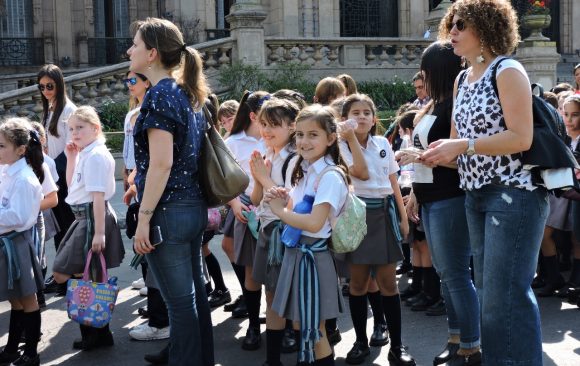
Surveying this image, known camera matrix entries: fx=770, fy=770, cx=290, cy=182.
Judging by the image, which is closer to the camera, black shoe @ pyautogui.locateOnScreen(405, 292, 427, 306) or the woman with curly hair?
the woman with curly hair

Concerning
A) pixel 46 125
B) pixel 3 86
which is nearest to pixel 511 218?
pixel 46 125

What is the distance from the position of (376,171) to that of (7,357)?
2942mm

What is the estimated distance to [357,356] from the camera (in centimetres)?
530

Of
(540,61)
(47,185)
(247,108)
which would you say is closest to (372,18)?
(540,61)

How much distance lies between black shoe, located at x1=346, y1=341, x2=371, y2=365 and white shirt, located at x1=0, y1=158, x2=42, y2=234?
2446 mm

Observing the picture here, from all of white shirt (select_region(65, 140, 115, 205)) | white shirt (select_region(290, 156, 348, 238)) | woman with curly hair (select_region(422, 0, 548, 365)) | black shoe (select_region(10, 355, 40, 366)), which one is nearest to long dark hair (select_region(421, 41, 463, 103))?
woman with curly hair (select_region(422, 0, 548, 365))

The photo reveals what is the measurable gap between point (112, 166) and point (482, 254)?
2.95m

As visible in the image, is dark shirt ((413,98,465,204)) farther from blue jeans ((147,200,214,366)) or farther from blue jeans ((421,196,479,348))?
blue jeans ((147,200,214,366))

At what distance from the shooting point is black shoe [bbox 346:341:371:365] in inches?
209

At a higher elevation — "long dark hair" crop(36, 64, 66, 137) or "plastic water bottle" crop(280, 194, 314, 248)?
"long dark hair" crop(36, 64, 66, 137)

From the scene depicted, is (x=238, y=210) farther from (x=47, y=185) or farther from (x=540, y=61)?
(x=540, y=61)

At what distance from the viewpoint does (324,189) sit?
447cm

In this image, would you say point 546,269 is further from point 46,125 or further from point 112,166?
point 46,125

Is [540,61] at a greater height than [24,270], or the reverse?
[540,61]
